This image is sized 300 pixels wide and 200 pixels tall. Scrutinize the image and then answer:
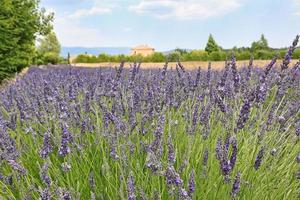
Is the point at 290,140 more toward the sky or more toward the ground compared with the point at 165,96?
more toward the ground

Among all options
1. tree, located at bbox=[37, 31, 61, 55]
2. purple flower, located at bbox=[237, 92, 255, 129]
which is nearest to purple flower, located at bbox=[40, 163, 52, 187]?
purple flower, located at bbox=[237, 92, 255, 129]

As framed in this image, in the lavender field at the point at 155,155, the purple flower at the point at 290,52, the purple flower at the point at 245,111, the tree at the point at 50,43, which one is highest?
the purple flower at the point at 290,52

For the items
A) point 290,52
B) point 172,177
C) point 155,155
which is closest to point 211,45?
point 290,52

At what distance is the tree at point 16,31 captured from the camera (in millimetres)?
11899

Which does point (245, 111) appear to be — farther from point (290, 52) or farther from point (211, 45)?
point (211, 45)

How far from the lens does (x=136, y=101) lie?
3.16m

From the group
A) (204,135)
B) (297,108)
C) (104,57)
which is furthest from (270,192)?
(104,57)

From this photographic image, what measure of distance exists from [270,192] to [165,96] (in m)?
1.25

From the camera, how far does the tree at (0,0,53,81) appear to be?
39.0 ft

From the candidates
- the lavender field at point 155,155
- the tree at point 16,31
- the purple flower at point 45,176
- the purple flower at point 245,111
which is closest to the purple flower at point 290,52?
the lavender field at point 155,155

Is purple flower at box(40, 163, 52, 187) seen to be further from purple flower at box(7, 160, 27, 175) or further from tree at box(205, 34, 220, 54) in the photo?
tree at box(205, 34, 220, 54)

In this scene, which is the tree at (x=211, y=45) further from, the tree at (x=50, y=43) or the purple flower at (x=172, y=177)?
the purple flower at (x=172, y=177)

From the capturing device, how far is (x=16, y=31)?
1300cm

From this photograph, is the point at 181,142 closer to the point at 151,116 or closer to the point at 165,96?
the point at 151,116
